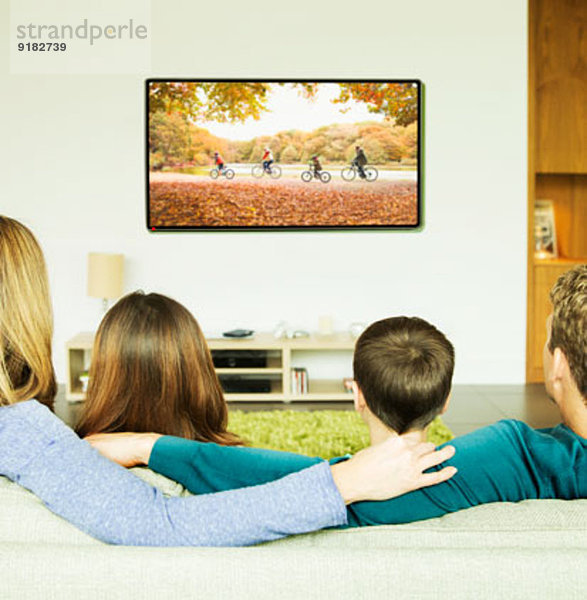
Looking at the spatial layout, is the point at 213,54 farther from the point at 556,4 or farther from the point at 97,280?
the point at 556,4

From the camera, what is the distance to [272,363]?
17.6ft

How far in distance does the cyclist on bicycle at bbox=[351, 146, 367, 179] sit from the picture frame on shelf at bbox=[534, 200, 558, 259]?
1.55 metres

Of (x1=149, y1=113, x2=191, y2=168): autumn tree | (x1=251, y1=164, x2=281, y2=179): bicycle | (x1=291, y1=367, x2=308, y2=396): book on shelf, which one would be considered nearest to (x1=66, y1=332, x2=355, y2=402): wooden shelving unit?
(x1=291, y1=367, x2=308, y2=396): book on shelf

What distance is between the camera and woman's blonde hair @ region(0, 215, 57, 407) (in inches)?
47.1

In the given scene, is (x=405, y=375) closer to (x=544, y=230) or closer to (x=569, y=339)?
(x=569, y=339)

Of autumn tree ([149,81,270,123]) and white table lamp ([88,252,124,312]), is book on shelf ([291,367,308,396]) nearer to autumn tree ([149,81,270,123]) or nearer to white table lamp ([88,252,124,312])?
white table lamp ([88,252,124,312])

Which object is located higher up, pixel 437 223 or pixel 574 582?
pixel 437 223

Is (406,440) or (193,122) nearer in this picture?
(406,440)

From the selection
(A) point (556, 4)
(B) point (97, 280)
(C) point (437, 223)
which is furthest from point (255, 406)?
(A) point (556, 4)

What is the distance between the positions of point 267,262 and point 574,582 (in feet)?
15.3

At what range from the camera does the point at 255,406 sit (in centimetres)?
512

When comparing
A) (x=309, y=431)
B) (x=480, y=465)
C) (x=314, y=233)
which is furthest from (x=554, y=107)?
(x=480, y=465)

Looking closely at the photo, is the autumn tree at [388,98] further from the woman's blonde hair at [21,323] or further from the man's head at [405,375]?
the woman's blonde hair at [21,323]

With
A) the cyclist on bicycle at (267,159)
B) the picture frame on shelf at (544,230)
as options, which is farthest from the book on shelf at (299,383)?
the picture frame on shelf at (544,230)
